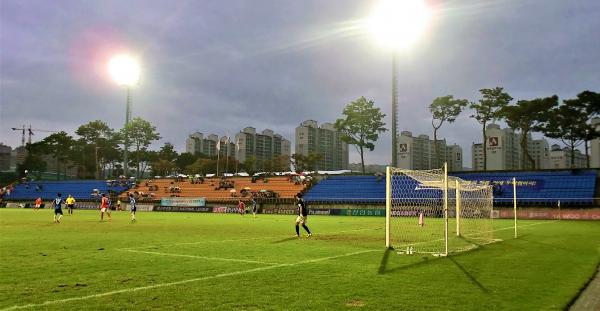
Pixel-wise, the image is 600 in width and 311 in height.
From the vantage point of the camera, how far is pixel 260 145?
14862 cm

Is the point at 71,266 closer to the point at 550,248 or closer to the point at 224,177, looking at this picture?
the point at 550,248

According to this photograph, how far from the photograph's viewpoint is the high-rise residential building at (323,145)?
12531 cm

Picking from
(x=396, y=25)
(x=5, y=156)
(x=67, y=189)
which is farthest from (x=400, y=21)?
(x=5, y=156)

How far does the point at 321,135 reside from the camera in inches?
5108

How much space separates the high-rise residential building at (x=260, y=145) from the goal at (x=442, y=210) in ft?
319

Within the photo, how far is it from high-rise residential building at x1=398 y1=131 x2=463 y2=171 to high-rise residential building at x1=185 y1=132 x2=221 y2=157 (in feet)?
262

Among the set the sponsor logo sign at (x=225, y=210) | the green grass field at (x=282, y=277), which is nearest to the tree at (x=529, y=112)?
the sponsor logo sign at (x=225, y=210)

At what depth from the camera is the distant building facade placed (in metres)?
72.4

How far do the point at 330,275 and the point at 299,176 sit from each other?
62.8 meters

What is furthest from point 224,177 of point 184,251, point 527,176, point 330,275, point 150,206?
point 330,275

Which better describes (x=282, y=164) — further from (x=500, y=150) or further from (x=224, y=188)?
(x=500, y=150)

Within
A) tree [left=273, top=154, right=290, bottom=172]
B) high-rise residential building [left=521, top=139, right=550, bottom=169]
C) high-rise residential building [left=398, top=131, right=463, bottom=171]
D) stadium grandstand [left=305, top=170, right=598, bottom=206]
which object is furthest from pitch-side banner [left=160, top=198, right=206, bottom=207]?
high-rise residential building [left=521, top=139, right=550, bottom=169]

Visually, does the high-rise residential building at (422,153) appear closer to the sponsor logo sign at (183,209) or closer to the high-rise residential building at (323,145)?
the high-rise residential building at (323,145)

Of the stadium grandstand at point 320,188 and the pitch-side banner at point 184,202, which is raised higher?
the stadium grandstand at point 320,188
